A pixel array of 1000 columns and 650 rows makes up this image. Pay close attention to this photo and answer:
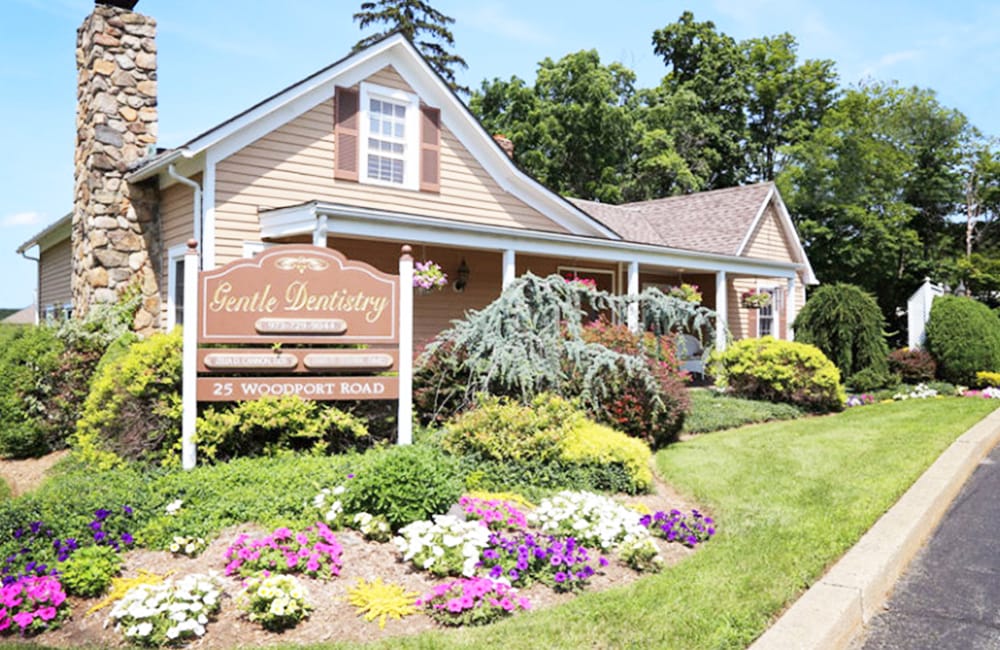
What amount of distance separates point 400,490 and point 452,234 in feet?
23.3

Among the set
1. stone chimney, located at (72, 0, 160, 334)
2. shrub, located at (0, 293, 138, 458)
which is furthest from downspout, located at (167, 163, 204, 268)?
shrub, located at (0, 293, 138, 458)

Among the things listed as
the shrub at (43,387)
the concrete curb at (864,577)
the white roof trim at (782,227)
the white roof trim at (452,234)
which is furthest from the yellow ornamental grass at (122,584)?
the white roof trim at (782,227)

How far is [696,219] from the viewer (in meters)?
21.9

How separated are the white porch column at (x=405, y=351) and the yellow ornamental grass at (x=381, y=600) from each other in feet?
10.2

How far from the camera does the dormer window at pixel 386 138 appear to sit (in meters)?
12.3

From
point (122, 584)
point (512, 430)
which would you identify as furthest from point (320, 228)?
point (122, 584)

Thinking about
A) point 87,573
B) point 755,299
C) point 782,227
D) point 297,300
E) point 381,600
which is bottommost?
point 381,600

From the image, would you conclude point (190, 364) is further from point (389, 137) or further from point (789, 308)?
point (789, 308)

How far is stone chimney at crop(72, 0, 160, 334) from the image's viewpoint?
1160cm

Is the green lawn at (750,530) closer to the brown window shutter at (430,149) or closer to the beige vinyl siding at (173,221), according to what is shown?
the brown window shutter at (430,149)

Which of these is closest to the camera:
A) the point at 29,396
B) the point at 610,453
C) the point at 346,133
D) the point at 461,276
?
the point at 610,453

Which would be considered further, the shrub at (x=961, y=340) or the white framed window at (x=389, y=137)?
the shrub at (x=961, y=340)

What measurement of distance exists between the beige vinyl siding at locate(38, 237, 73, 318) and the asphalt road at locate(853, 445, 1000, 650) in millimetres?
16303

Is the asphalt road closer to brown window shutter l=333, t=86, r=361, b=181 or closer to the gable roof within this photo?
brown window shutter l=333, t=86, r=361, b=181
